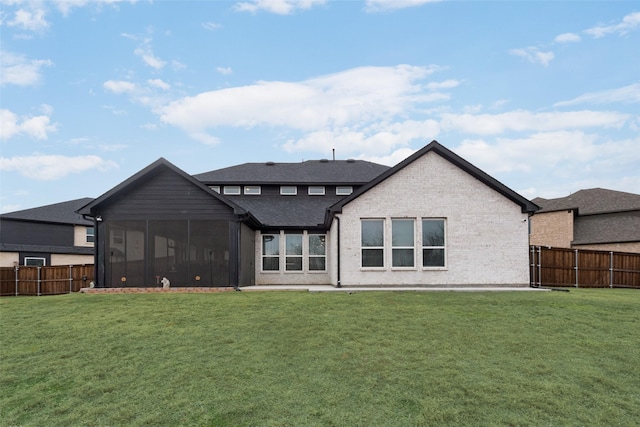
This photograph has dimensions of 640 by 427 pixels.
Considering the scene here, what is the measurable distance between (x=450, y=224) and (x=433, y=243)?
1034mm

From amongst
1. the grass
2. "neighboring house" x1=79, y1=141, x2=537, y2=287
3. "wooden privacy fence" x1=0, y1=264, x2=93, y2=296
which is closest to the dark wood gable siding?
"neighboring house" x1=79, y1=141, x2=537, y2=287

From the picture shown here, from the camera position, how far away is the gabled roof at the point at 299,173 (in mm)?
25969

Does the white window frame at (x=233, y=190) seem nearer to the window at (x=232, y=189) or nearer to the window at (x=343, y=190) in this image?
the window at (x=232, y=189)

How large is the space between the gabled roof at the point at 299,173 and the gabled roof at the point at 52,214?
12.4 metres

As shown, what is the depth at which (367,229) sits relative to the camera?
16.8 m

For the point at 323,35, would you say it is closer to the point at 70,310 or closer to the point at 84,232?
the point at 70,310

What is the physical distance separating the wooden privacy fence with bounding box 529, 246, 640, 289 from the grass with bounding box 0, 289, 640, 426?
9555 millimetres

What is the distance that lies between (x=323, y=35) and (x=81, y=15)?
28.1ft

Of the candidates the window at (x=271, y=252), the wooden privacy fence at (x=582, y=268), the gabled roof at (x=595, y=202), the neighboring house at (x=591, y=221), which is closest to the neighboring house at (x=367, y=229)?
the window at (x=271, y=252)

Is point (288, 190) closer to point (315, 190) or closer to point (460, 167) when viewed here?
point (315, 190)

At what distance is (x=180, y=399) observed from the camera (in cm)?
554

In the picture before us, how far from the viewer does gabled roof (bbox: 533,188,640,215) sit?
2980cm

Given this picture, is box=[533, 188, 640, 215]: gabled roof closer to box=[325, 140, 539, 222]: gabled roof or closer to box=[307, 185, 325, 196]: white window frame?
box=[325, 140, 539, 222]: gabled roof

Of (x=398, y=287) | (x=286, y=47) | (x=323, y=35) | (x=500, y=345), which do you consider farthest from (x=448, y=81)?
(x=500, y=345)
